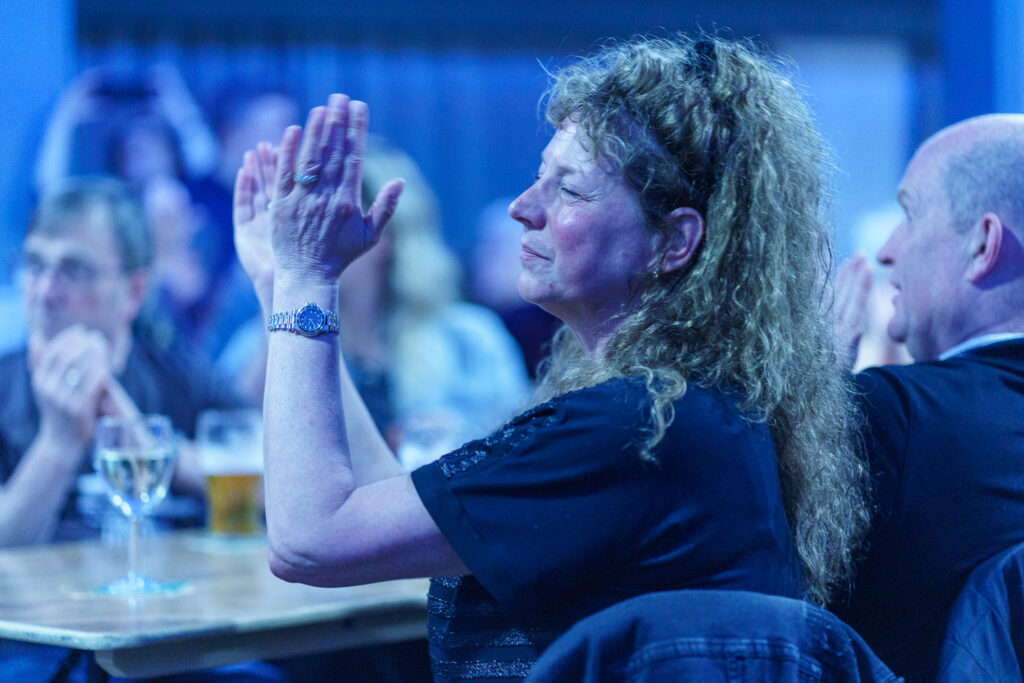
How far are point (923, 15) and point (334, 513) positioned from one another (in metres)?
5.91

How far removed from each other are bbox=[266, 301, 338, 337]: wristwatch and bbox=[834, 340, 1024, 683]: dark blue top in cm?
68

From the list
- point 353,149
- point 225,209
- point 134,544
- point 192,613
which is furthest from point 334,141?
point 225,209

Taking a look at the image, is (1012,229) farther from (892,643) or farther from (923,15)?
(923,15)

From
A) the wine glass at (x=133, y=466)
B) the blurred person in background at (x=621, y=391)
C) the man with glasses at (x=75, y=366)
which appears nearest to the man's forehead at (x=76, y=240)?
the man with glasses at (x=75, y=366)

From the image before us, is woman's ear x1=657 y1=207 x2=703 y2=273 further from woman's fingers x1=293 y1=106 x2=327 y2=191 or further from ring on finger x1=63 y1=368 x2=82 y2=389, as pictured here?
ring on finger x1=63 y1=368 x2=82 y2=389

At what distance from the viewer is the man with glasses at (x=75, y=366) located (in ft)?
6.75

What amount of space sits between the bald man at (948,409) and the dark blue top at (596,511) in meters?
0.29

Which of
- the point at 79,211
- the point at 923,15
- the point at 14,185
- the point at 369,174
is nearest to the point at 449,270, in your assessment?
the point at 369,174

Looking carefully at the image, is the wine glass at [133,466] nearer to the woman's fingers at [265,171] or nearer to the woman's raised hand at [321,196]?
the woman's fingers at [265,171]

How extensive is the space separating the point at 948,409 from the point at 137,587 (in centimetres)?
112

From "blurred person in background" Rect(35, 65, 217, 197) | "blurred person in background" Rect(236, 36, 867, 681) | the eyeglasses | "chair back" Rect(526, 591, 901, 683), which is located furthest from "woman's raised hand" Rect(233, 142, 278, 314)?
"blurred person in background" Rect(35, 65, 217, 197)

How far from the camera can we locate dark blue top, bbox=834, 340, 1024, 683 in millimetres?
1308

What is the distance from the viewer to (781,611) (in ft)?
3.12

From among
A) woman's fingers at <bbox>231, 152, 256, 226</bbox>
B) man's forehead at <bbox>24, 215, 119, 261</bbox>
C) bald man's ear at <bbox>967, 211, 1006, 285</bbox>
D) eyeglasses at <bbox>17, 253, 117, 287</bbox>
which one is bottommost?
eyeglasses at <bbox>17, 253, 117, 287</bbox>
